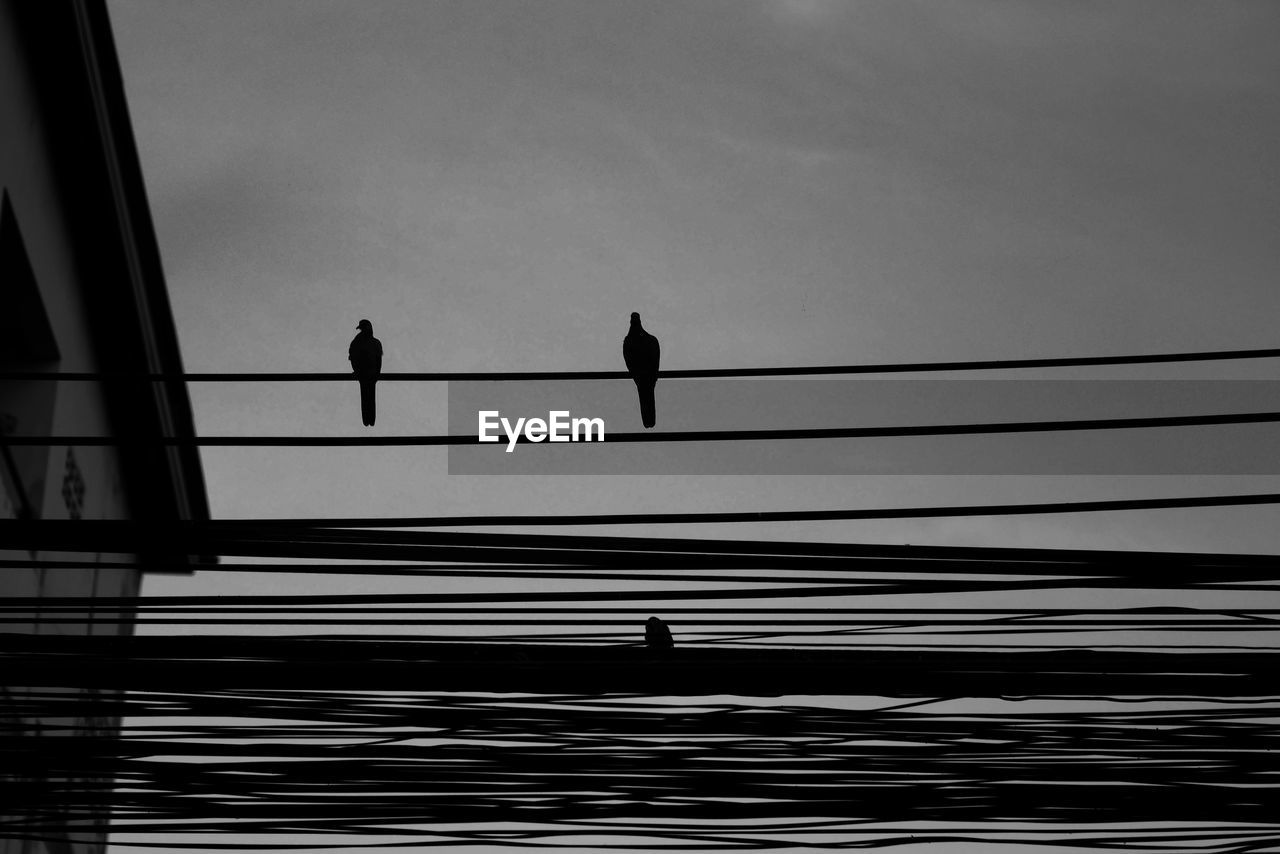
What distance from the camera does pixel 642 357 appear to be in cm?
832

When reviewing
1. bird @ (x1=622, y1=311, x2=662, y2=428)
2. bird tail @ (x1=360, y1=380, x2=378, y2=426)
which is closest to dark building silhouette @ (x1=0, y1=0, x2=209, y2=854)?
bird tail @ (x1=360, y1=380, x2=378, y2=426)

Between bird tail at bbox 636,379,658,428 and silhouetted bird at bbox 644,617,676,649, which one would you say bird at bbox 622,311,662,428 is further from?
silhouetted bird at bbox 644,617,676,649

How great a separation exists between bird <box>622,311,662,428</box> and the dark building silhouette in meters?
Result: 2.88

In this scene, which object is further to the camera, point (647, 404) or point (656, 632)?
point (647, 404)

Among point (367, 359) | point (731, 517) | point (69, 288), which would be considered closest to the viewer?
point (731, 517)

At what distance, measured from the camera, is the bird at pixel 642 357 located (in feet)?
27.0

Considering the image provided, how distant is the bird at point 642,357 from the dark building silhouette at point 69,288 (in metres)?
2.88

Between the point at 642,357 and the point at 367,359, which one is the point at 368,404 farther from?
the point at 642,357

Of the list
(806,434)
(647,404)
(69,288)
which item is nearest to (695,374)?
(806,434)

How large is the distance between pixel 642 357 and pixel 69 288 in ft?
15.9

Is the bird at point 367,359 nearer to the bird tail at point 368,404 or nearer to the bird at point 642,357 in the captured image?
the bird tail at point 368,404

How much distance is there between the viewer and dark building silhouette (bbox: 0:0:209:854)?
8750 millimetres

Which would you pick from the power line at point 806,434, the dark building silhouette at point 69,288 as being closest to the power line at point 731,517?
the power line at point 806,434

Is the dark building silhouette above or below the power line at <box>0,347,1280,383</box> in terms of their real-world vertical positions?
above
